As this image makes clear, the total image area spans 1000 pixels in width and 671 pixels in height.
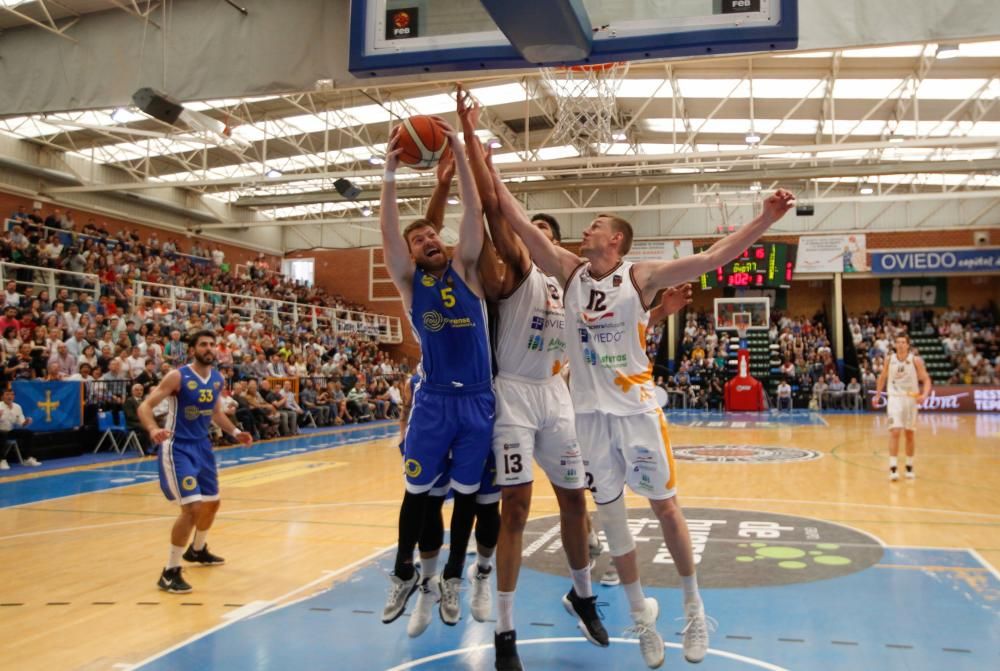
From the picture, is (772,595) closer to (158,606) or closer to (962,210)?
(158,606)

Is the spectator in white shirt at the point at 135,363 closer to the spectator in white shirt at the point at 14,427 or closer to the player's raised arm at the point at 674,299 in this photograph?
the spectator in white shirt at the point at 14,427

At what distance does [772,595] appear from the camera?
189 inches

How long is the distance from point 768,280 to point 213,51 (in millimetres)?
23105

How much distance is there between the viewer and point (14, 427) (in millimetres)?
11445

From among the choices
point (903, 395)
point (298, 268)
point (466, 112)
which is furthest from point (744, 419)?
point (298, 268)

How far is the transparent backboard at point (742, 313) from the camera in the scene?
86.9 ft

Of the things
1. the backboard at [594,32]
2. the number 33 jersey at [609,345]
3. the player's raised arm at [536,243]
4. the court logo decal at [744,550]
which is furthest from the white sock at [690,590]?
the backboard at [594,32]

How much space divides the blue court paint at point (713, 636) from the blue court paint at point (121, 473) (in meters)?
5.77

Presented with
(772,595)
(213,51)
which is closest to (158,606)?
(772,595)

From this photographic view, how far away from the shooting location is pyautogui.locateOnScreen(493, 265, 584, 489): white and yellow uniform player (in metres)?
3.76

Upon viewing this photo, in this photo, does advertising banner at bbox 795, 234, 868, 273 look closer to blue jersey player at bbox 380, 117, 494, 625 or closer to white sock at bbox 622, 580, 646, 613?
white sock at bbox 622, 580, 646, 613

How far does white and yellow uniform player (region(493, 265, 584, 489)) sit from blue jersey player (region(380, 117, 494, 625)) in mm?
112

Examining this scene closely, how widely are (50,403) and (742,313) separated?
2141 centimetres

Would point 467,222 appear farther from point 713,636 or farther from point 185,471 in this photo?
point 185,471
